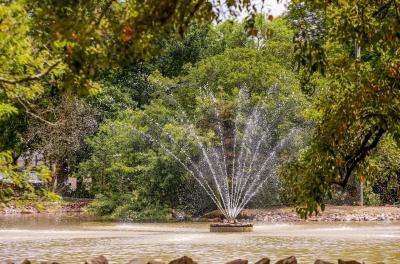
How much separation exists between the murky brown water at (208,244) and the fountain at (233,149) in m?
6.43

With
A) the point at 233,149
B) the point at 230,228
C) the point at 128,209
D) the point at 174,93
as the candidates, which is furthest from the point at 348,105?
the point at 174,93

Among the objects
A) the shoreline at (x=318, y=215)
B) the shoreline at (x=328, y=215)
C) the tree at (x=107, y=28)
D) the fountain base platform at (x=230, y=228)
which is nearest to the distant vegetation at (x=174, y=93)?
the tree at (x=107, y=28)

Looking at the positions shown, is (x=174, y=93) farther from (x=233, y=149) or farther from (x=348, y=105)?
(x=348, y=105)

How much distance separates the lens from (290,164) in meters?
9.99

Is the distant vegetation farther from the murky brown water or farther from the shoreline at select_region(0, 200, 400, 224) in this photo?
the murky brown water

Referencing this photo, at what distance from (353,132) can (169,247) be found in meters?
8.49

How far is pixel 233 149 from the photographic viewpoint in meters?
32.5

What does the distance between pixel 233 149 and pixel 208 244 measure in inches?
578

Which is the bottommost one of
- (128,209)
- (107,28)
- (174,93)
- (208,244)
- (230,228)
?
(208,244)

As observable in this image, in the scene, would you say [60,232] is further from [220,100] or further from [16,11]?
[16,11]

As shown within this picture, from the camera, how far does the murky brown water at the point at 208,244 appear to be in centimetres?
1525

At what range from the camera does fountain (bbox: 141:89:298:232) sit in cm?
3172

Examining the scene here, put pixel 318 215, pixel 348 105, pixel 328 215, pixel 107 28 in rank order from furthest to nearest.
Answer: pixel 318 215, pixel 328 215, pixel 348 105, pixel 107 28

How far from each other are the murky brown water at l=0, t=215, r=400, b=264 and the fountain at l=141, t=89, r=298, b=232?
6427 millimetres
